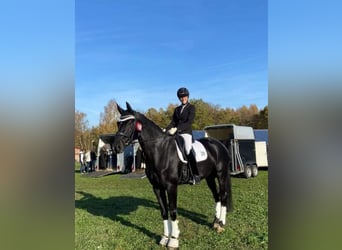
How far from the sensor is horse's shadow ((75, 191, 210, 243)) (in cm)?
487

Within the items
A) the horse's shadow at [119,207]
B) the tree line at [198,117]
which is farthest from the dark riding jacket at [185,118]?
the horse's shadow at [119,207]

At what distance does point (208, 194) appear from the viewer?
248 inches

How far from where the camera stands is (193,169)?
4297mm

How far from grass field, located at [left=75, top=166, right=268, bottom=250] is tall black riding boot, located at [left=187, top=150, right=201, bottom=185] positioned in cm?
76

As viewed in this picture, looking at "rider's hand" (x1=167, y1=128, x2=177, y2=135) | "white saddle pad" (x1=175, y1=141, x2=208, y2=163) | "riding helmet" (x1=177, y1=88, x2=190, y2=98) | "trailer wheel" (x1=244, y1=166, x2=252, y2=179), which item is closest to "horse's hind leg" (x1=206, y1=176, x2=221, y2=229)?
"white saddle pad" (x1=175, y1=141, x2=208, y2=163)

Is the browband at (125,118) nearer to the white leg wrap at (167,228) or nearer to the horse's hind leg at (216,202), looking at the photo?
the white leg wrap at (167,228)

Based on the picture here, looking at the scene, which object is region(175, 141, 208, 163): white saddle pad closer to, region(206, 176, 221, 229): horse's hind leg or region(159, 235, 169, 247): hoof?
region(206, 176, 221, 229): horse's hind leg

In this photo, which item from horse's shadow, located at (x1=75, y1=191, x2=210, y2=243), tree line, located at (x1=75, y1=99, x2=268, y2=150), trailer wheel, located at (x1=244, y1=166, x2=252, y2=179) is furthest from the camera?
trailer wheel, located at (x1=244, y1=166, x2=252, y2=179)

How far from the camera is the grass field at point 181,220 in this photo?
3.95m

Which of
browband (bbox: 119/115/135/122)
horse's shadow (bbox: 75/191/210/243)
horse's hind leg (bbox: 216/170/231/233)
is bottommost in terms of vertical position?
Result: horse's shadow (bbox: 75/191/210/243)

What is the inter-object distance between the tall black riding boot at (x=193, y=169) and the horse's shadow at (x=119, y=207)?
0.83 meters

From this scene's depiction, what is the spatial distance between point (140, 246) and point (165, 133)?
1.61 metres
